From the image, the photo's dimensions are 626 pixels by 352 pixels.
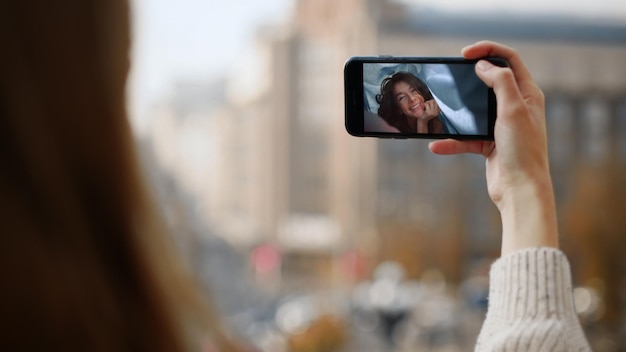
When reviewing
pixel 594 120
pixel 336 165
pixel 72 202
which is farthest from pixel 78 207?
pixel 336 165

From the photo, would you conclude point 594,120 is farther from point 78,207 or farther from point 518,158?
point 78,207

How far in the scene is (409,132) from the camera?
331 millimetres

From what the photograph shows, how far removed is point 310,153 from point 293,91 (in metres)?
1.25

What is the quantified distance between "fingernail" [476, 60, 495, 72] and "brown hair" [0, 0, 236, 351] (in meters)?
0.18

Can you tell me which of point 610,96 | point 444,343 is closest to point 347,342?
point 444,343

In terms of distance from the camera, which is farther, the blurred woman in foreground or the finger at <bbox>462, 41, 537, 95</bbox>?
the finger at <bbox>462, 41, 537, 95</bbox>

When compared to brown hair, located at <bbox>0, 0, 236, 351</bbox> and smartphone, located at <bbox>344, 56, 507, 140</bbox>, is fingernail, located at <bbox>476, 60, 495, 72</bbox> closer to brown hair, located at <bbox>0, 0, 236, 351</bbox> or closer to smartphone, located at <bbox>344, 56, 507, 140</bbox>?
smartphone, located at <bbox>344, 56, 507, 140</bbox>

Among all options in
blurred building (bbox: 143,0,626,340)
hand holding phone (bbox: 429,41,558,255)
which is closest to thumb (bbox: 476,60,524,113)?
hand holding phone (bbox: 429,41,558,255)

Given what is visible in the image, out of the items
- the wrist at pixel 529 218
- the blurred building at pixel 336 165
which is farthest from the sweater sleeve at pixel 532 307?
the blurred building at pixel 336 165

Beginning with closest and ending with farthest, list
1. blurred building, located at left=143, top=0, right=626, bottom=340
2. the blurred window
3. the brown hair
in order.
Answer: the brown hair → the blurred window → blurred building, located at left=143, top=0, right=626, bottom=340

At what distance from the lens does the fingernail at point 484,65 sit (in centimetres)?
32

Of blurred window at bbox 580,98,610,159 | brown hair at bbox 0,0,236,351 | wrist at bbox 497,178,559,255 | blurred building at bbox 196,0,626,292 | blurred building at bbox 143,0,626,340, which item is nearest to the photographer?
brown hair at bbox 0,0,236,351

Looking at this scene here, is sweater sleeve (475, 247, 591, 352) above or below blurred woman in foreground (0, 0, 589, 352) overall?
below

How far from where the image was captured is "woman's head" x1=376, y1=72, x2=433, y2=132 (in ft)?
1.10
